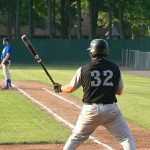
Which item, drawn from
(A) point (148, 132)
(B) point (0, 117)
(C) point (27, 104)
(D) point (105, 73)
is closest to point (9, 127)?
(B) point (0, 117)

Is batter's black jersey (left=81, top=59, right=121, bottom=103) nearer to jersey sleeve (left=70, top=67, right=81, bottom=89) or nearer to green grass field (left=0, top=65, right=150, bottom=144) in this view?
jersey sleeve (left=70, top=67, right=81, bottom=89)

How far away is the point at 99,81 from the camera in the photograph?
8.58 meters

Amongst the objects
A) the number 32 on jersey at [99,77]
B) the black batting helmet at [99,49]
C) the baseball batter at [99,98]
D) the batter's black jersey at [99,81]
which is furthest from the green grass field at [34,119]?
the black batting helmet at [99,49]

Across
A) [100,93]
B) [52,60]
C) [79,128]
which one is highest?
[100,93]

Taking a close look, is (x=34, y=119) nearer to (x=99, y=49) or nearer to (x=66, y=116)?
(x=66, y=116)

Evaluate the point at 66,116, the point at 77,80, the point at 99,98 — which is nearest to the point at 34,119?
the point at 66,116

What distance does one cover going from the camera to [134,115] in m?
16.8

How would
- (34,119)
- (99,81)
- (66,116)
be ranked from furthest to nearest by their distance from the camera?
(66,116), (34,119), (99,81)

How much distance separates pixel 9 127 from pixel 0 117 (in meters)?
1.75

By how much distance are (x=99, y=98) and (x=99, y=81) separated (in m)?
0.26

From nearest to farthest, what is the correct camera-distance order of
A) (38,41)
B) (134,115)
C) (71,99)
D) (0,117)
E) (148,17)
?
(0,117) < (134,115) < (71,99) < (38,41) < (148,17)

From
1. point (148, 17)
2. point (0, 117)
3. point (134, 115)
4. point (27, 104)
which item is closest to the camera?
point (0, 117)

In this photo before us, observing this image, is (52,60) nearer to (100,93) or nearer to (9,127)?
(9,127)

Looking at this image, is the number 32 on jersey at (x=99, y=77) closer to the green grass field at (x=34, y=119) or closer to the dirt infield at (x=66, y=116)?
the dirt infield at (x=66, y=116)
